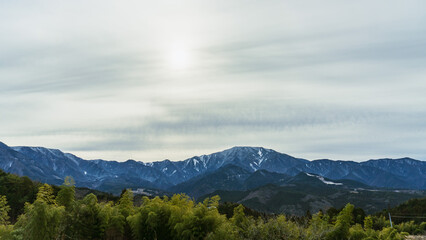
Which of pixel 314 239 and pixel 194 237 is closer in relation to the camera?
pixel 314 239

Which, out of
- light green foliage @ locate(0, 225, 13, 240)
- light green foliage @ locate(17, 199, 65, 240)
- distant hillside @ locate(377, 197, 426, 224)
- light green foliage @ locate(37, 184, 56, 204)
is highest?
light green foliage @ locate(37, 184, 56, 204)

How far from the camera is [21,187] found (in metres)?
74.4

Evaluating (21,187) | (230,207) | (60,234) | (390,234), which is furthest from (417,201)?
(60,234)

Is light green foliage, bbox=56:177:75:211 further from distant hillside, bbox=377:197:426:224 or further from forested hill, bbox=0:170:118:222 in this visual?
distant hillside, bbox=377:197:426:224

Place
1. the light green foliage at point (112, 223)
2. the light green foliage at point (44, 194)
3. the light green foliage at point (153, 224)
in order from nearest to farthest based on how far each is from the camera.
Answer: the light green foliage at point (153, 224)
the light green foliage at point (44, 194)
the light green foliage at point (112, 223)

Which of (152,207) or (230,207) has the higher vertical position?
(152,207)

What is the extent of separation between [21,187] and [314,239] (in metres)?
72.9

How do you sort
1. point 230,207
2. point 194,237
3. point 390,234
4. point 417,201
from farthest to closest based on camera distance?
point 417,201 < point 230,207 < point 390,234 < point 194,237

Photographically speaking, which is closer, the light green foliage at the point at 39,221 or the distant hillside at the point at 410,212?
the light green foliage at the point at 39,221

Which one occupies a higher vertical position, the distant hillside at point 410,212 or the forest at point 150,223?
the forest at point 150,223

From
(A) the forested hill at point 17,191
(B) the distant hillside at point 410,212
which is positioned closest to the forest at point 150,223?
(A) the forested hill at point 17,191

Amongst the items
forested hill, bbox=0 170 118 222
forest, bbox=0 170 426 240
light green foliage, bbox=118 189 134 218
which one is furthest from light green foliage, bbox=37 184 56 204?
forested hill, bbox=0 170 118 222

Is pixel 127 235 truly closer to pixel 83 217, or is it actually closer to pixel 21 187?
pixel 83 217

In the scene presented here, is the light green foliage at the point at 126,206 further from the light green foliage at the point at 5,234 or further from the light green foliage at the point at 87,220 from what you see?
the light green foliage at the point at 5,234
